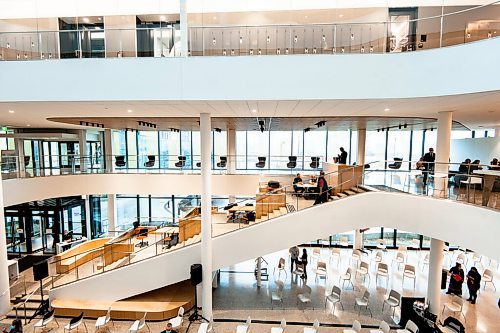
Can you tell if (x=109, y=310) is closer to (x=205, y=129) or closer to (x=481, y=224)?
(x=205, y=129)

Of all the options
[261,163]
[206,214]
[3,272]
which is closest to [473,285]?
[261,163]

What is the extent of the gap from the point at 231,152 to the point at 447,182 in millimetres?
9640

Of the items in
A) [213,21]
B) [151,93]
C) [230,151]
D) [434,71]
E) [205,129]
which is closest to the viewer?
[434,71]

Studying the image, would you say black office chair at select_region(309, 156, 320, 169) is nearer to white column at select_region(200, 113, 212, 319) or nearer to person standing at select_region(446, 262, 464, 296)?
person standing at select_region(446, 262, 464, 296)

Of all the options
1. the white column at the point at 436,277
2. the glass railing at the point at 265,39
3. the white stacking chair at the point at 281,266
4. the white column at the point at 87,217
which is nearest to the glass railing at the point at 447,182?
the white column at the point at 436,277

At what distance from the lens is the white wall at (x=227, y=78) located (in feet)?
19.2

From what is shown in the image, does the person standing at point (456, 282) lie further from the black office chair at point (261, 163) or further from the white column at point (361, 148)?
the black office chair at point (261, 163)

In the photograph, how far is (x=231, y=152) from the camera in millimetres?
14844

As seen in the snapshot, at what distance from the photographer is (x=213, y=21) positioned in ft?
34.6

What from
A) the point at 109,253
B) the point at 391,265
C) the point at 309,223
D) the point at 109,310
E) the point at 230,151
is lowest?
the point at 391,265

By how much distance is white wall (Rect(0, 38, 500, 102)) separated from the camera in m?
5.86

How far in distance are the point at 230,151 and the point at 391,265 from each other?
9342 millimetres

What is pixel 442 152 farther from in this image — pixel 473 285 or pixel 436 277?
pixel 473 285

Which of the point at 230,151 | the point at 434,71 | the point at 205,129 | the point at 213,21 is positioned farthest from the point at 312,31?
the point at 230,151
